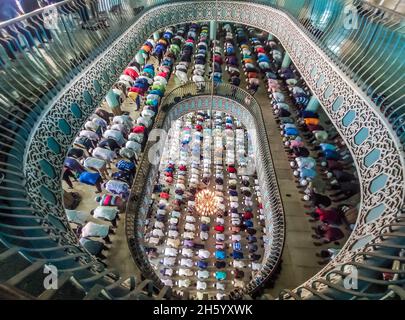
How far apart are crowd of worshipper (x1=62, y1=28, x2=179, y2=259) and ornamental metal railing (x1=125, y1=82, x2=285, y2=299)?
0.82 m

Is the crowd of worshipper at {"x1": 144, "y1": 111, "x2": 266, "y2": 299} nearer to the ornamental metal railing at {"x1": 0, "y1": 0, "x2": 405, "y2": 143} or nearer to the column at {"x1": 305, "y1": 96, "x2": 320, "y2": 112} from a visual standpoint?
the column at {"x1": 305, "y1": 96, "x2": 320, "y2": 112}

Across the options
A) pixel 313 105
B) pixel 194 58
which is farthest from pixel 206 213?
pixel 194 58

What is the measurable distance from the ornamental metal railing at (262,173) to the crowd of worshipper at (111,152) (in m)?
0.82

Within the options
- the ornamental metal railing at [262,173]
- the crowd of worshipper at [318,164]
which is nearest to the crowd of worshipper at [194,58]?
the ornamental metal railing at [262,173]

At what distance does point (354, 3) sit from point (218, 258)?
11.2 metres

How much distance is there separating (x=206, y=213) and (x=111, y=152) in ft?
18.1

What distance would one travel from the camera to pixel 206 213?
8438 mm

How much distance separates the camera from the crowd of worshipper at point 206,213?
33.1ft

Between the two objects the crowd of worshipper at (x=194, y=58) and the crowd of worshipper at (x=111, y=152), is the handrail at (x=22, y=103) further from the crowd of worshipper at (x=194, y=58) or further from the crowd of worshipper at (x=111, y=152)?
the crowd of worshipper at (x=194, y=58)

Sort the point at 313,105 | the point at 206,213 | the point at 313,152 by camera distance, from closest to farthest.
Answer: the point at 206,213, the point at 313,152, the point at 313,105

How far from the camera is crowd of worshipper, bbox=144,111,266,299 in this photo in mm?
10094

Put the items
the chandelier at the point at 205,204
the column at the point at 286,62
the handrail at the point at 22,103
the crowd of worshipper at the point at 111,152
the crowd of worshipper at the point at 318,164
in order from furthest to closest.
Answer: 1. the column at the point at 286,62
2. the crowd of worshipper at the point at 318,164
3. the crowd of worshipper at the point at 111,152
4. the chandelier at the point at 205,204
5. the handrail at the point at 22,103

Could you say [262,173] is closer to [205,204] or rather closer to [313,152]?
[313,152]

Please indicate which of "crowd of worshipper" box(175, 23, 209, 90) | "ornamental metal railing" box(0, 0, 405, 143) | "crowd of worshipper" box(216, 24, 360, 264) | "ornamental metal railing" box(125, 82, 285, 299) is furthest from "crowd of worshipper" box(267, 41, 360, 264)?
"crowd of worshipper" box(175, 23, 209, 90)
